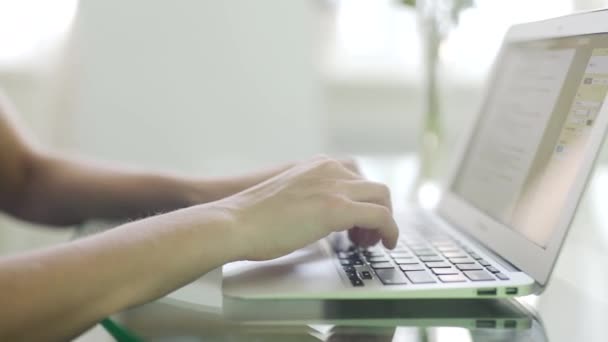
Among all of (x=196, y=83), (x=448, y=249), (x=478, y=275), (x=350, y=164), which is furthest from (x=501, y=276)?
(x=196, y=83)

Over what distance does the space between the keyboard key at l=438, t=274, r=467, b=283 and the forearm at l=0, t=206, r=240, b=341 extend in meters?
0.20

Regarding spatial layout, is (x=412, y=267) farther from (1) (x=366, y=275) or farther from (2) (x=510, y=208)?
(2) (x=510, y=208)

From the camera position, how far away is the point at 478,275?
0.62 meters

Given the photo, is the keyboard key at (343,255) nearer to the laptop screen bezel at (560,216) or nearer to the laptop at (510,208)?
the laptop at (510,208)

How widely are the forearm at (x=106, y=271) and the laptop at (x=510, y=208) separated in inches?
2.3

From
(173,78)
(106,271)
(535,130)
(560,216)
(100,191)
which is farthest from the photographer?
(173,78)

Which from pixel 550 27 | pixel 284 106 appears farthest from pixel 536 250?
pixel 284 106

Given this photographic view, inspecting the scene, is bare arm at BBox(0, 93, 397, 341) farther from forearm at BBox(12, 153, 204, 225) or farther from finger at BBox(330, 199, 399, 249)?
forearm at BBox(12, 153, 204, 225)

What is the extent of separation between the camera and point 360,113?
1.90m

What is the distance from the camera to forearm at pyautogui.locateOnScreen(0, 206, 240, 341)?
52cm

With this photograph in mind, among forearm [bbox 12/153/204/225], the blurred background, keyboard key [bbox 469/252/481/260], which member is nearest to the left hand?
keyboard key [bbox 469/252/481/260]

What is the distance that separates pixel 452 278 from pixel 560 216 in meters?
0.13

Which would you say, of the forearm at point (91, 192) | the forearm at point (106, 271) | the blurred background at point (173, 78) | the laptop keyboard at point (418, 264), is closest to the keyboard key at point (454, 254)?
the laptop keyboard at point (418, 264)

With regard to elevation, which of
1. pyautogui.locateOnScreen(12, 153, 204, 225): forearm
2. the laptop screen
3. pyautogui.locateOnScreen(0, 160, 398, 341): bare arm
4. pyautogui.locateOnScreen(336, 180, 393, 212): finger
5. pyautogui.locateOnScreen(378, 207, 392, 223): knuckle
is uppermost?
the laptop screen
